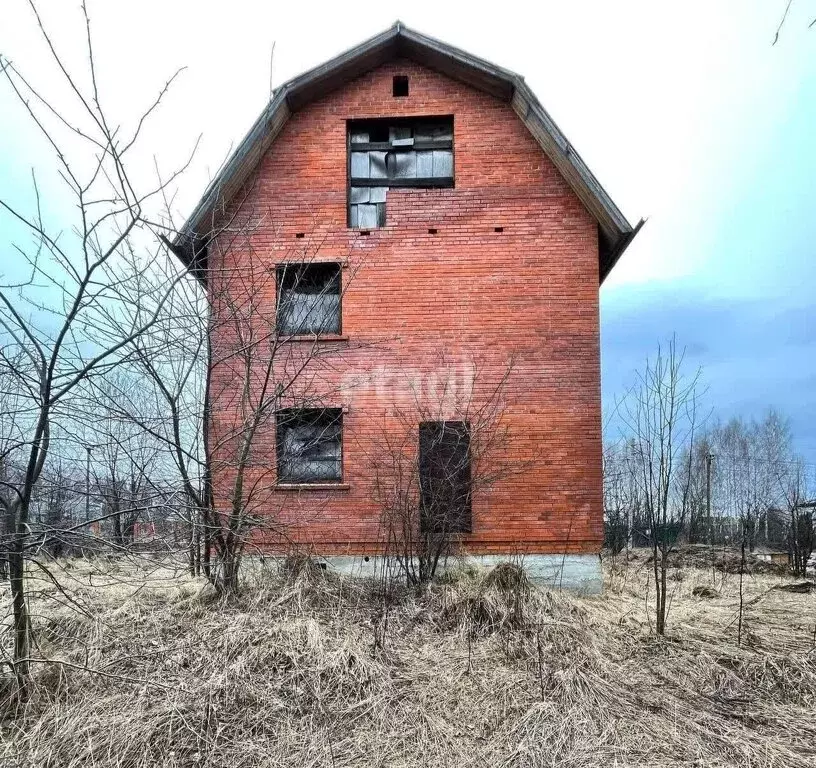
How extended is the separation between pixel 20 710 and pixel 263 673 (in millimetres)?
1836

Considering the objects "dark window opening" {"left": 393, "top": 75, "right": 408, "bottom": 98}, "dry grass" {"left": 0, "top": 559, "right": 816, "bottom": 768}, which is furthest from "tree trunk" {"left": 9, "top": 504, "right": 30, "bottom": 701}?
"dark window opening" {"left": 393, "top": 75, "right": 408, "bottom": 98}

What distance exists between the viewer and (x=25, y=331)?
414 centimetres

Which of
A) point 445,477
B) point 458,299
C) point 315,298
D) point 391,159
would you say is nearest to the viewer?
point 445,477

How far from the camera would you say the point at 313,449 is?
986 centimetres

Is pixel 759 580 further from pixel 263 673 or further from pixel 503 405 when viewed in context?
pixel 263 673

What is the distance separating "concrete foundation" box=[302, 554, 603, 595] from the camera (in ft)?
30.1

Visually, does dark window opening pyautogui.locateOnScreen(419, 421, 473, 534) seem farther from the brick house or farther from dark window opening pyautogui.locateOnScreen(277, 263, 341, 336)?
dark window opening pyautogui.locateOnScreen(277, 263, 341, 336)

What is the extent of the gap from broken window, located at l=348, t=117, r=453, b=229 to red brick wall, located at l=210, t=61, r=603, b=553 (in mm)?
249

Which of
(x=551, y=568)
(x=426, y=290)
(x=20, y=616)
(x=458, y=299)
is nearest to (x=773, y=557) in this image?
(x=551, y=568)

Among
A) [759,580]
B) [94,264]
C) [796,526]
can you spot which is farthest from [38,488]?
[796,526]

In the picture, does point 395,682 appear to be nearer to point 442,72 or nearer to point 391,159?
point 391,159

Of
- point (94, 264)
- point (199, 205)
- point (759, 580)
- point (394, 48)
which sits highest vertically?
point (394, 48)

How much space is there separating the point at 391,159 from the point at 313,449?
191 inches

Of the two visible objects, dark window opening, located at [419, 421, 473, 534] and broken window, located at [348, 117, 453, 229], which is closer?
dark window opening, located at [419, 421, 473, 534]
